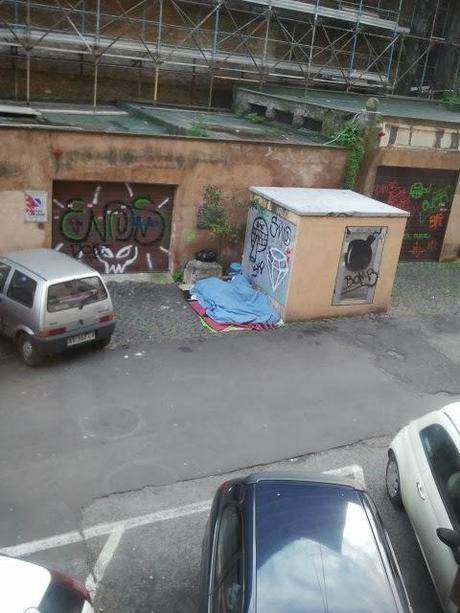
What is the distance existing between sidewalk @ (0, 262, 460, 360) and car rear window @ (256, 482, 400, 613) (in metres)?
6.12

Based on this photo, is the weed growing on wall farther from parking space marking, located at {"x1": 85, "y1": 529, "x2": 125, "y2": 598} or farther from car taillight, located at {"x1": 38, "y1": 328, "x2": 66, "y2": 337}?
parking space marking, located at {"x1": 85, "y1": 529, "x2": 125, "y2": 598}

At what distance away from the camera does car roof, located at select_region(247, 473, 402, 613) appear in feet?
14.2

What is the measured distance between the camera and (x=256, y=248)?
13422 millimetres

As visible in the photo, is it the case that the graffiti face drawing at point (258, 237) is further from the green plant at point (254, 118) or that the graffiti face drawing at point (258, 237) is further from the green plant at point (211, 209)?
the green plant at point (254, 118)

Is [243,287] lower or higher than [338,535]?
lower

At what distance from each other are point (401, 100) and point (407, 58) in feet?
6.08

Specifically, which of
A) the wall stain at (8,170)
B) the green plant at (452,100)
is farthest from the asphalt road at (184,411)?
the green plant at (452,100)

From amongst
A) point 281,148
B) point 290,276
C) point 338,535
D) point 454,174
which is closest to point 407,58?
point 454,174

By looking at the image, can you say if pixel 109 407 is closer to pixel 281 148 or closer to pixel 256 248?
pixel 256 248

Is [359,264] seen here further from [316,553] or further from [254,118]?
[316,553]

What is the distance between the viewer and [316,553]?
15.2ft

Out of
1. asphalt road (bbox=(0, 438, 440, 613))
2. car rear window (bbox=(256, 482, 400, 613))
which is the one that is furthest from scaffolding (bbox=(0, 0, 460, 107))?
car rear window (bbox=(256, 482, 400, 613))

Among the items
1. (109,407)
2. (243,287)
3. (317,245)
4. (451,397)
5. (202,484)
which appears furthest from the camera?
(243,287)

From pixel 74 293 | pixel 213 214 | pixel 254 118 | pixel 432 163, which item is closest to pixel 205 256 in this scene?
pixel 213 214
